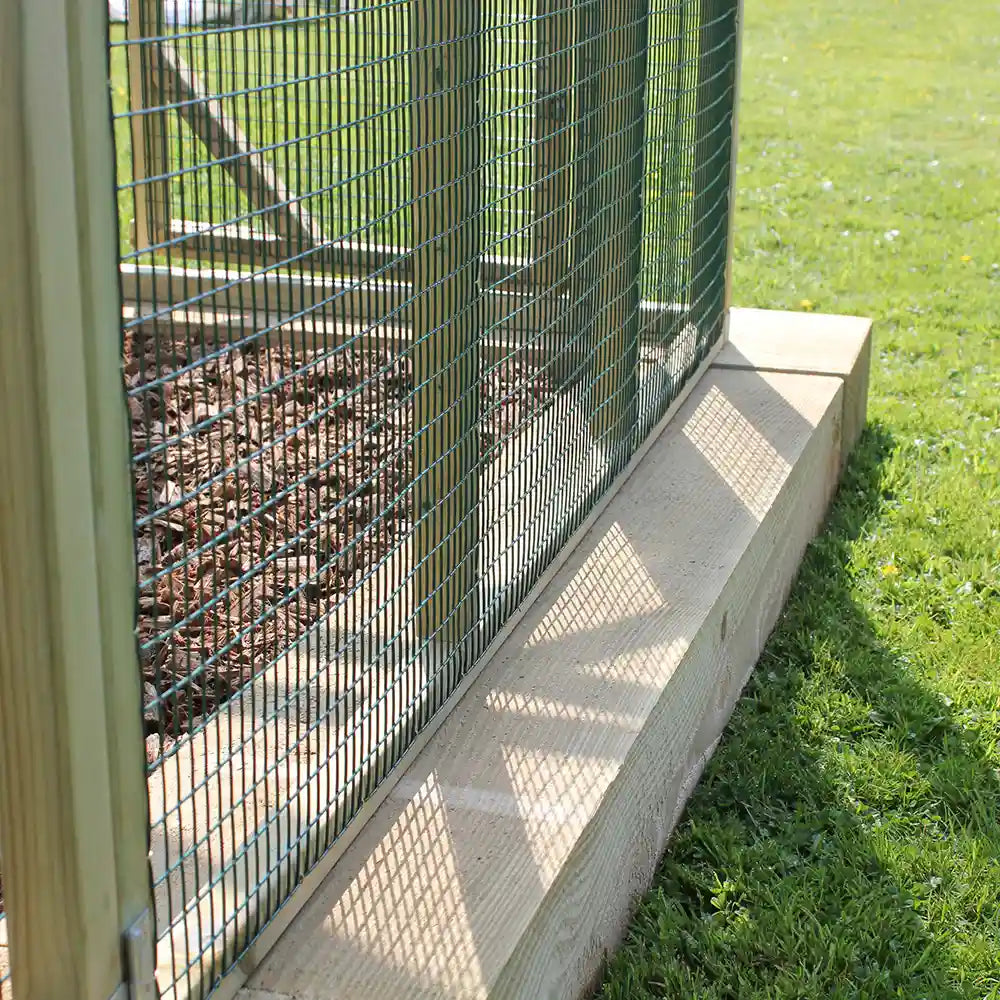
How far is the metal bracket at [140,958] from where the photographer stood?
2061mm

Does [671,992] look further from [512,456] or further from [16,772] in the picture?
[16,772]

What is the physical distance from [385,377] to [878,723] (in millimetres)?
1728

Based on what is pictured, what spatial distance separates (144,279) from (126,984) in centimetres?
264

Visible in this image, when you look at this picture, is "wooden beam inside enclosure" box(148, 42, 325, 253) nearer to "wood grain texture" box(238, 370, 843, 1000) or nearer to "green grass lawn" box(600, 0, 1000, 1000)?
"wood grain texture" box(238, 370, 843, 1000)

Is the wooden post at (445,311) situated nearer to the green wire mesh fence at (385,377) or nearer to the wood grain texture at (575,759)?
the green wire mesh fence at (385,377)

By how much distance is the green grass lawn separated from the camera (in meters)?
3.15

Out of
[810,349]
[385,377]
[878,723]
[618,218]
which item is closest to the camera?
[385,377]

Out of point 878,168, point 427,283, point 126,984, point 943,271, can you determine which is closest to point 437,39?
point 427,283

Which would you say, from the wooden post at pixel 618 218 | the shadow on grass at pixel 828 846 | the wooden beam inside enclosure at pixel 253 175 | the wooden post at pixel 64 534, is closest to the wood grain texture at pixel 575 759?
the shadow on grass at pixel 828 846

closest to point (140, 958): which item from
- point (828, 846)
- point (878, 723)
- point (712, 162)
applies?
point (828, 846)

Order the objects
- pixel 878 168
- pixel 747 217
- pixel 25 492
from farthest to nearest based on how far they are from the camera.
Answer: pixel 878 168 → pixel 747 217 → pixel 25 492

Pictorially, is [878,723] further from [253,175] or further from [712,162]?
[712,162]

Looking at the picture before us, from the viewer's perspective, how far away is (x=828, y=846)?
3.51m

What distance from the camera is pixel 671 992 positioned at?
3.00 meters
